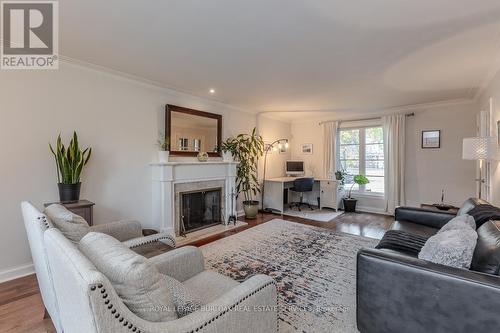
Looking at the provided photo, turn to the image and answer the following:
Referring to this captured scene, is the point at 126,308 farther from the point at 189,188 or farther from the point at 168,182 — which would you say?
the point at 189,188

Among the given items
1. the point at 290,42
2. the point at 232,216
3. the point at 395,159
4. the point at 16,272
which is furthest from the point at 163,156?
the point at 395,159

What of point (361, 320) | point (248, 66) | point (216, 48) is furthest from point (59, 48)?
point (361, 320)

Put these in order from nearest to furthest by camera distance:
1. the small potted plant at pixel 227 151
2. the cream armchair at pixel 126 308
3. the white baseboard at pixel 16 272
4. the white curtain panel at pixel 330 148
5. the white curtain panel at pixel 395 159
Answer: the cream armchair at pixel 126 308
the white baseboard at pixel 16 272
the small potted plant at pixel 227 151
the white curtain panel at pixel 395 159
the white curtain panel at pixel 330 148

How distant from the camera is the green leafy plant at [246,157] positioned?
4891mm

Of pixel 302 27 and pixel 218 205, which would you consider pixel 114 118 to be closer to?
pixel 218 205

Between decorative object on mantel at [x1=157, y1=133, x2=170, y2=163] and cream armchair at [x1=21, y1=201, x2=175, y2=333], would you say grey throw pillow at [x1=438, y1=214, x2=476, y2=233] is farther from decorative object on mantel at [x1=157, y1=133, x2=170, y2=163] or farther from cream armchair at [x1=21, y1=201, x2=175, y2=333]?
decorative object on mantel at [x1=157, y1=133, x2=170, y2=163]

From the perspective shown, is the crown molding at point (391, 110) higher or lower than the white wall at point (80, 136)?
higher

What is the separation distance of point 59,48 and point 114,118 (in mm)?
947

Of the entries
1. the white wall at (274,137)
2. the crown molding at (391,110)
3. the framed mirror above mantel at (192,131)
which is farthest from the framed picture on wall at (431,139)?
the framed mirror above mantel at (192,131)

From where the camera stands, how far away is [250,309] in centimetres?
116

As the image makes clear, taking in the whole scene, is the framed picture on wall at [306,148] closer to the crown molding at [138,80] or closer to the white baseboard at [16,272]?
the crown molding at [138,80]

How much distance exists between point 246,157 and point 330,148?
91.4 inches

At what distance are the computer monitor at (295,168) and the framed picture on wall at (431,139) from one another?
2716 millimetres

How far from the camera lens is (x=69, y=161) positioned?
2.69m
